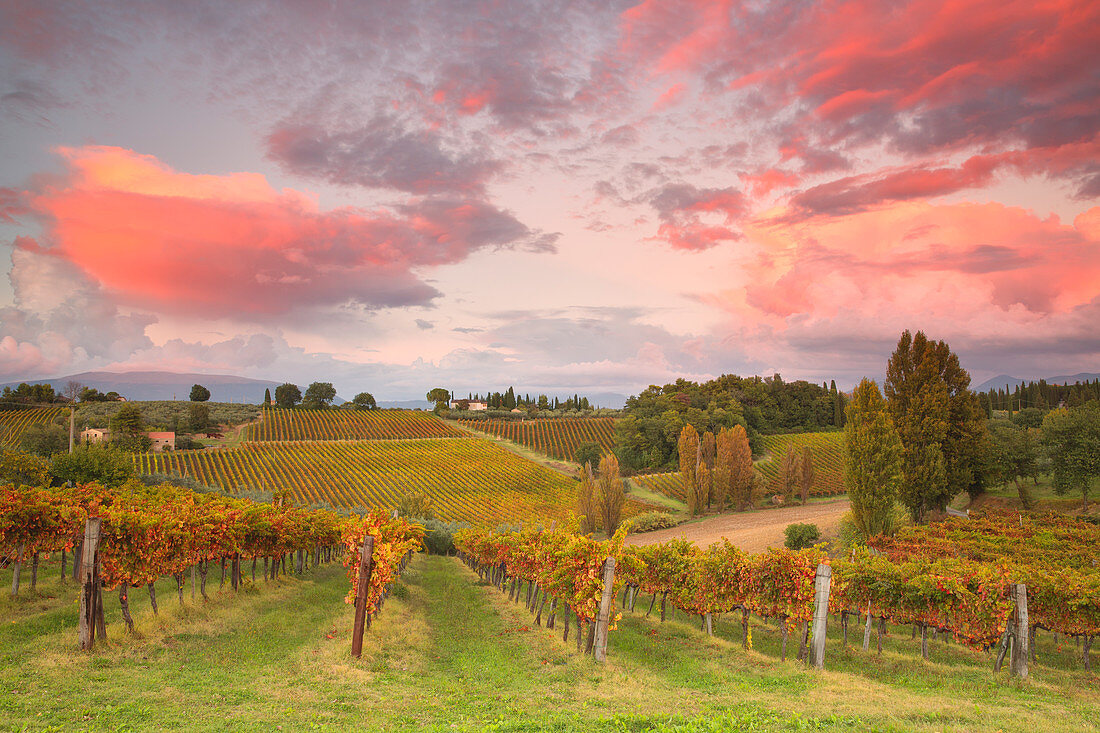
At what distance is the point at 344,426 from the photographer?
108 meters

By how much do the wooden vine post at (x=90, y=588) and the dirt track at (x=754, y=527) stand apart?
27.6m

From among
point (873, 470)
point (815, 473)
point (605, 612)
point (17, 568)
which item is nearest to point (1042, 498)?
point (873, 470)

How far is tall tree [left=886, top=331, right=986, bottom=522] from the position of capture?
3522 centimetres

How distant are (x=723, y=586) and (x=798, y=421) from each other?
98.3 m

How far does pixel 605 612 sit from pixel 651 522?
3733 cm

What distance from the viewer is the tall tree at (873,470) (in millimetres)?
30188

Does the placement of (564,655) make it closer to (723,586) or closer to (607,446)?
(723,586)

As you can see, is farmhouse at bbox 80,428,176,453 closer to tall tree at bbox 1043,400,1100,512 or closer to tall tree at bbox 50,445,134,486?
tall tree at bbox 50,445,134,486

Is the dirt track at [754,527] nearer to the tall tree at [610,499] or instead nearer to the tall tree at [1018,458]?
the tall tree at [610,499]

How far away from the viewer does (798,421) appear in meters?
103

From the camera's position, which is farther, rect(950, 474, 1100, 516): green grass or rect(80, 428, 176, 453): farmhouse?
rect(80, 428, 176, 453): farmhouse

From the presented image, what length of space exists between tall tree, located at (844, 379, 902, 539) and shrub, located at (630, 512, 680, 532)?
64.4ft

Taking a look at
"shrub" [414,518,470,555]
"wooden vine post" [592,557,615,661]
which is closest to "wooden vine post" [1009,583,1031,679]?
"wooden vine post" [592,557,615,661]

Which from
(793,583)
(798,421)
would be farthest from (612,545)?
(798,421)
